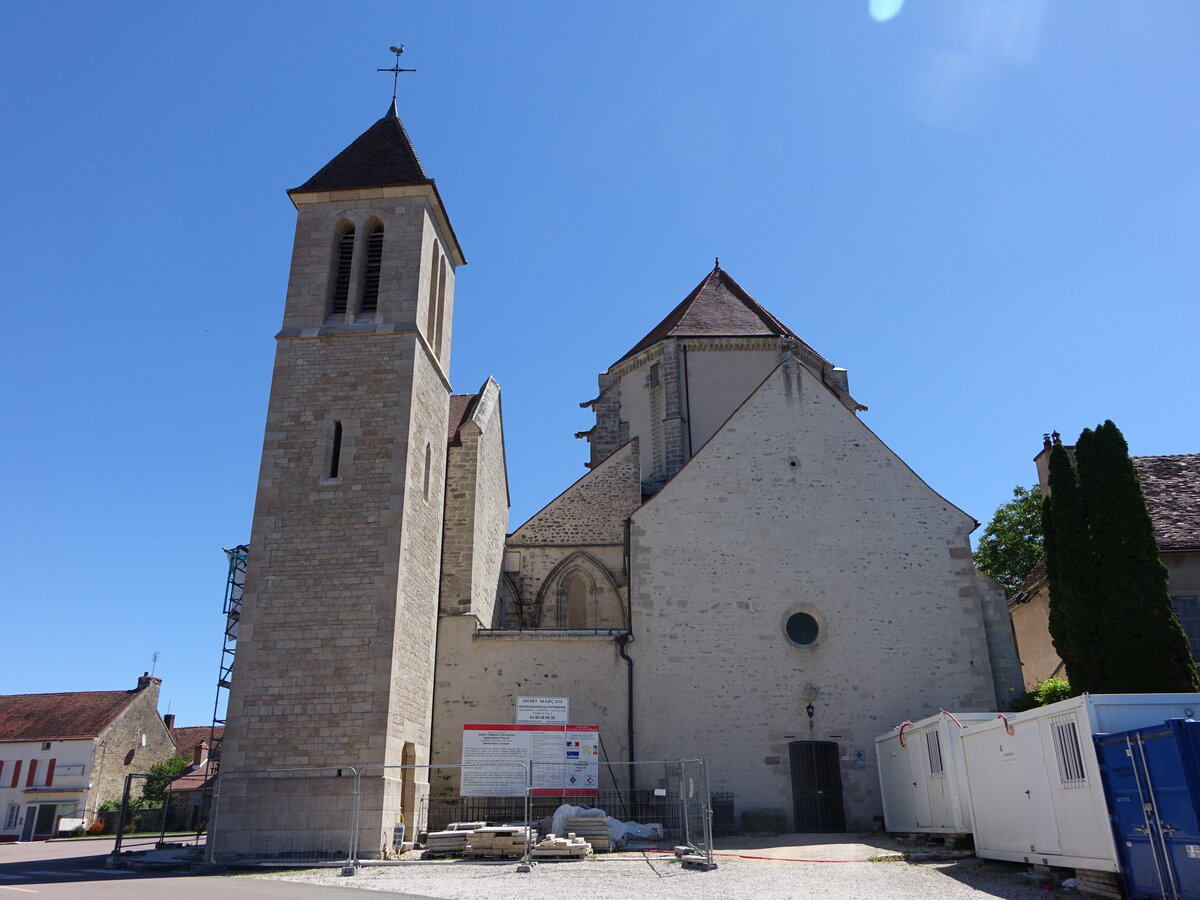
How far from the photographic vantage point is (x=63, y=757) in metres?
35.4

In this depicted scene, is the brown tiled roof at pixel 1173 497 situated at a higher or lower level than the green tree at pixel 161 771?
higher

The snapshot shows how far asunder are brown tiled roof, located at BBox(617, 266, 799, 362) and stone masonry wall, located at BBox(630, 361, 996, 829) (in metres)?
6.63

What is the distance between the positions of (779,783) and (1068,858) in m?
7.72

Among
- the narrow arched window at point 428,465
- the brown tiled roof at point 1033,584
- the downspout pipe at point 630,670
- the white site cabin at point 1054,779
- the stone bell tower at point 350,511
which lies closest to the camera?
the white site cabin at point 1054,779

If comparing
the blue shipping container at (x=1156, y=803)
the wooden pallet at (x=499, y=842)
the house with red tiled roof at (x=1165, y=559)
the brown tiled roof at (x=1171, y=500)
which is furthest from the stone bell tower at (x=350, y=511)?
the brown tiled roof at (x=1171, y=500)

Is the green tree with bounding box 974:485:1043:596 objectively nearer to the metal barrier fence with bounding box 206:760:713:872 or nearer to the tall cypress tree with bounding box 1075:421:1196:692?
the tall cypress tree with bounding box 1075:421:1196:692

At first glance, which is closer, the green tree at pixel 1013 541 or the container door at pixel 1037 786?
the container door at pixel 1037 786

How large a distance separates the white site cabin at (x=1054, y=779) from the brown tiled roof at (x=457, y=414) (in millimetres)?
11748

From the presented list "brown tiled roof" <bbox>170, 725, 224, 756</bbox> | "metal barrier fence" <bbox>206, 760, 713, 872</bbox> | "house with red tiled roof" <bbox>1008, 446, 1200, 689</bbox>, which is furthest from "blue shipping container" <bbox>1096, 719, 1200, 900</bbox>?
"brown tiled roof" <bbox>170, 725, 224, 756</bbox>

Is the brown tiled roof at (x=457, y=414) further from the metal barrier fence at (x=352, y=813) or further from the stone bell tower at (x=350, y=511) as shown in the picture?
the metal barrier fence at (x=352, y=813)

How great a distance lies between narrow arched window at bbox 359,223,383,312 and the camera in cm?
1739

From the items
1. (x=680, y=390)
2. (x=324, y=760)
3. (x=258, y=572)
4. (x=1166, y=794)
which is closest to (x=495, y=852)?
(x=324, y=760)

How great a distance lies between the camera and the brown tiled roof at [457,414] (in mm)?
19234

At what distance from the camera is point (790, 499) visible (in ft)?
60.4
